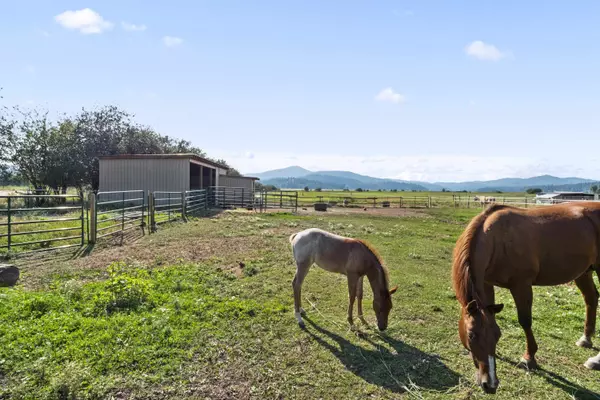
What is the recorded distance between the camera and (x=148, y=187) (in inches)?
918

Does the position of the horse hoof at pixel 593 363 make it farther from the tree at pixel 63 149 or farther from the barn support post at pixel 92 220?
the tree at pixel 63 149

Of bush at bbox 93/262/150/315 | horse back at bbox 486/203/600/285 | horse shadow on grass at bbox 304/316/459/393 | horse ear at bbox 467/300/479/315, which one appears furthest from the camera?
bush at bbox 93/262/150/315

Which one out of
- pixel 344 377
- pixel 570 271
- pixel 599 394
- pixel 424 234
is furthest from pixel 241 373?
pixel 424 234

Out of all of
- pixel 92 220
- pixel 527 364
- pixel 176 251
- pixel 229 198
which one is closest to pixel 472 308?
pixel 527 364

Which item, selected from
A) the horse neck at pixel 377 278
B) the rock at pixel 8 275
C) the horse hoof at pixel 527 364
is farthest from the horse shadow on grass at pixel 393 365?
the rock at pixel 8 275

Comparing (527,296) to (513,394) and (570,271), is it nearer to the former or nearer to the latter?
(570,271)

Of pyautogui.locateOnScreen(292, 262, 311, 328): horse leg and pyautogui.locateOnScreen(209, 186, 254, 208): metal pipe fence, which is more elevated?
pyautogui.locateOnScreen(209, 186, 254, 208): metal pipe fence

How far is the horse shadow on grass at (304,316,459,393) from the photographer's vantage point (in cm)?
368

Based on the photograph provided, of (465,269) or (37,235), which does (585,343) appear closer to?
(465,269)

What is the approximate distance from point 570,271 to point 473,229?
1.43 meters

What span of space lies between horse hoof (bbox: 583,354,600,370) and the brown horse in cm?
51

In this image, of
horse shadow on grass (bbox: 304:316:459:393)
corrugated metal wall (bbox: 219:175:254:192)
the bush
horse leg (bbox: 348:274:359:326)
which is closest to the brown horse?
horse shadow on grass (bbox: 304:316:459:393)

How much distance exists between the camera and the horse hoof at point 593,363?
4.02 meters

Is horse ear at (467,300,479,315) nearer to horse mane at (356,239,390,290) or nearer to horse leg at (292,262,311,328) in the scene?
horse mane at (356,239,390,290)
